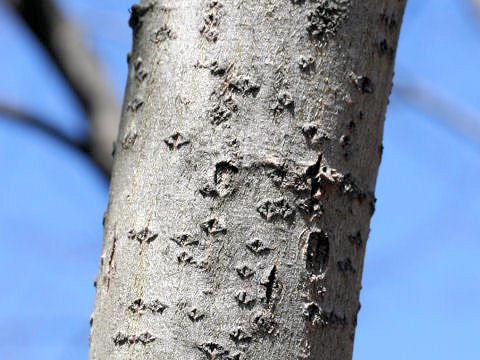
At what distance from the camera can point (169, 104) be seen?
2.34 feet

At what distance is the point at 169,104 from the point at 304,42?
0.14m

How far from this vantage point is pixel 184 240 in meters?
0.66

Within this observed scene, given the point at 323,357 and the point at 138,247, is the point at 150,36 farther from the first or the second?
the point at 323,357

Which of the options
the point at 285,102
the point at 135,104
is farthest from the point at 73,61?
the point at 285,102

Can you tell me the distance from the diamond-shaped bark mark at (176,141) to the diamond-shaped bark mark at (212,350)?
0.61ft

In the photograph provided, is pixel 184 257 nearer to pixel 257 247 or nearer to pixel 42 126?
pixel 257 247

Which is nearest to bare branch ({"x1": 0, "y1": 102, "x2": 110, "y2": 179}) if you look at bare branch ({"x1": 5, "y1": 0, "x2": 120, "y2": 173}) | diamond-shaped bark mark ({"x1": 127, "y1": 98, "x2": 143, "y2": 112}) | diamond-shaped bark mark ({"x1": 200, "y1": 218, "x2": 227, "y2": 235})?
bare branch ({"x1": 5, "y1": 0, "x2": 120, "y2": 173})

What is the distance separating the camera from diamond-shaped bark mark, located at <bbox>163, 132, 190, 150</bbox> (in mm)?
691

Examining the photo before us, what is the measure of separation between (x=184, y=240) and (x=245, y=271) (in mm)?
63

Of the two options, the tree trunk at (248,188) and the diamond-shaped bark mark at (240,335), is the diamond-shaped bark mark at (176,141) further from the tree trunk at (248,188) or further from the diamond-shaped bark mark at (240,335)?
the diamond-shaped bark mark at (240,335)

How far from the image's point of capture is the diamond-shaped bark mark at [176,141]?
2.27 feet

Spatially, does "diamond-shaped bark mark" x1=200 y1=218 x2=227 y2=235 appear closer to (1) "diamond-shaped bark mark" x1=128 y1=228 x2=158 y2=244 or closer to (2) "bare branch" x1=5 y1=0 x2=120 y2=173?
(1) "diamond-shaped bark mark" x1=128 y1=228 x2=158 y2=244

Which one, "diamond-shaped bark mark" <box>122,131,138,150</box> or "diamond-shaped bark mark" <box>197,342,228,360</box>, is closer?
"diamond-shaped bark mark" <box>197,342,228,360</box>

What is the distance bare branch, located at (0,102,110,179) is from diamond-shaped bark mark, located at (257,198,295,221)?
2.04 meters
